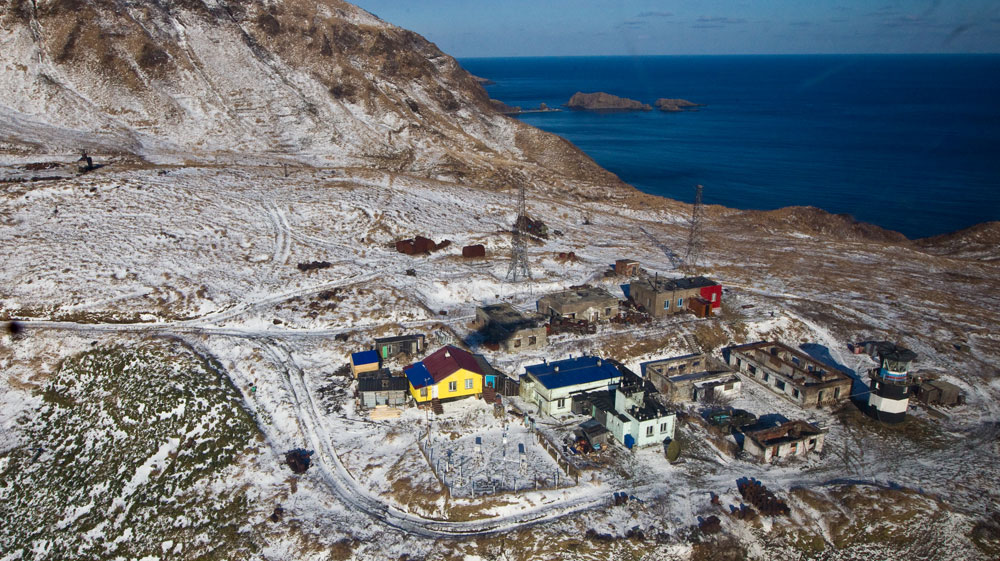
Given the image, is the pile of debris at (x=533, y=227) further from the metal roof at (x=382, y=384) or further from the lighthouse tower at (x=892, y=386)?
the lighthouse tower at (x=892, y=386)

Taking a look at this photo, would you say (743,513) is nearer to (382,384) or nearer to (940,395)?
(940,395)

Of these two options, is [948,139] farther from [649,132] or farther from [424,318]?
[424,318]

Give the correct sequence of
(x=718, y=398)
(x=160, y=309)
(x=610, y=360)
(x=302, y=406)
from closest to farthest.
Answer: (x=302, y=406) → (x=718, y=398) → (x=610, y=360) → (x=160, y=309)

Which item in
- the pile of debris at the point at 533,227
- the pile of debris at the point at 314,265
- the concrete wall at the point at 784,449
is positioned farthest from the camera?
the pile of debris at the point at 533,227

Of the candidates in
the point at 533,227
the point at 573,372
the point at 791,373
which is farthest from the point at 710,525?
the point at 533,227

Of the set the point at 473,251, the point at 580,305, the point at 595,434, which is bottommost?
the point at 595,434

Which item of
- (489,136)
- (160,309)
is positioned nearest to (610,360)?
(160,309)

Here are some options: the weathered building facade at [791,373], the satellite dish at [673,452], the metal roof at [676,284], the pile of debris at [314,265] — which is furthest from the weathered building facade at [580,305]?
the pile of debris at [314,265]
